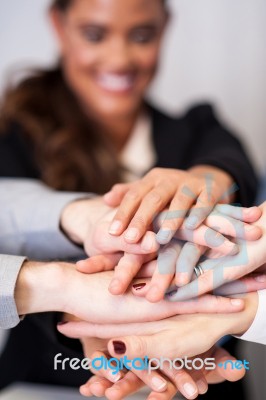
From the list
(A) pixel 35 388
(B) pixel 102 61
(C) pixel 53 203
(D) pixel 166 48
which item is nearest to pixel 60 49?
(B) pixel 102 61

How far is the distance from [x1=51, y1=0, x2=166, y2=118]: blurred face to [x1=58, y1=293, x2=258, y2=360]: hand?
46 cm

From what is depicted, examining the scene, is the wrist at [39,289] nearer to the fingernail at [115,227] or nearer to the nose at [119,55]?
the fingernail at [115,227]

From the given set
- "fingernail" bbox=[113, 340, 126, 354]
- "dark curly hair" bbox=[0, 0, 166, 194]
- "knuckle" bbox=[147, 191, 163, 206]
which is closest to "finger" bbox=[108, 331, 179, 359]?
"fingernail" bbox=[113, 340, 126, 354]

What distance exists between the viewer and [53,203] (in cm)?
48

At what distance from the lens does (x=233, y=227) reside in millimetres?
356

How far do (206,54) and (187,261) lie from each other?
78 cm

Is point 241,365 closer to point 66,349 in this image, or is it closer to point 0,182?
point 66,349

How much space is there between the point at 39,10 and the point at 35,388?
0.75 meters

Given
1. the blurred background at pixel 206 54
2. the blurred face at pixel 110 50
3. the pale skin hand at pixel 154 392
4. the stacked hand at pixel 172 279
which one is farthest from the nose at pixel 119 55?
the pale skin hand at pixel 154 392

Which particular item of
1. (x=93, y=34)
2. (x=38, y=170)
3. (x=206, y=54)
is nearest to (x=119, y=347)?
(x=38, y=170)

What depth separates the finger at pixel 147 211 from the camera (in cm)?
35

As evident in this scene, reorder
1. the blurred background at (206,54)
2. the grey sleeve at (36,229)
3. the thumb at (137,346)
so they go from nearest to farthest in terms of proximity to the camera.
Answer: the thumb at (137,346), the grey sleeve at (36,229), the blurred background at (206,54)

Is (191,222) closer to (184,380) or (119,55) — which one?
(184,380)

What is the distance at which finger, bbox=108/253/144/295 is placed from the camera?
0.35m
